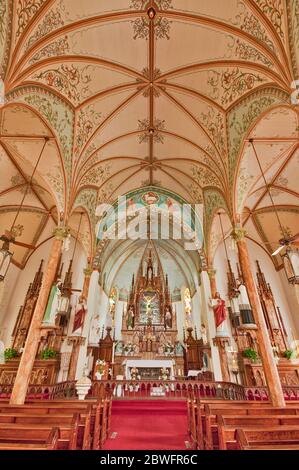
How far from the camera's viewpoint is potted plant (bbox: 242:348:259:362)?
10734 millimetres

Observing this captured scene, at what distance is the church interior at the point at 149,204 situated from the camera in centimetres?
538

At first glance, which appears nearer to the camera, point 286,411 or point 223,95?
point 286,411

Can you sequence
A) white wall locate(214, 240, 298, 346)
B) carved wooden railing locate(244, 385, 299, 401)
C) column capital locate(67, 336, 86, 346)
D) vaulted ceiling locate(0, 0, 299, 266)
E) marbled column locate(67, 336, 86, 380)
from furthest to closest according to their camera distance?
1. white wall locate(214, 240, 298, 346)
2. column capital locate(67, 336, 86, 346)
3. marbled column locate(67, 336, 86, 380)
4. carved wooden railing locate(244, 385, 299, 401)
5. vaulted ceiling locate(0, 0, 299, 266)

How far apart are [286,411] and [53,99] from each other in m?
10.4

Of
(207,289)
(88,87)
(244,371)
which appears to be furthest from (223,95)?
(244,371)

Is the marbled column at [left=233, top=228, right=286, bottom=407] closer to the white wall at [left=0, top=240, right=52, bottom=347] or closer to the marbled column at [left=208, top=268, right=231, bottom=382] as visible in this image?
the marbled column at [left=208, top=268, right=231, bottom=382]

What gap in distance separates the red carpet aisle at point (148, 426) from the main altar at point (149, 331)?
6.55 metres

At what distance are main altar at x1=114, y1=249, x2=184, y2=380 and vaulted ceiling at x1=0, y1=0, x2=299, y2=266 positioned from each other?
7.91 metres

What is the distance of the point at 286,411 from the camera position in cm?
417

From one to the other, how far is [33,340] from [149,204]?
11.0 m

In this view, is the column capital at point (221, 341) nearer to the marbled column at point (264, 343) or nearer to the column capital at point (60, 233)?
the marbled column at point (264, 343)

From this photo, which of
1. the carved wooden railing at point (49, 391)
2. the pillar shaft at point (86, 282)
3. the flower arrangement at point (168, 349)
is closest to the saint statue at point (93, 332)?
the pillar shaft at point (86, 282)

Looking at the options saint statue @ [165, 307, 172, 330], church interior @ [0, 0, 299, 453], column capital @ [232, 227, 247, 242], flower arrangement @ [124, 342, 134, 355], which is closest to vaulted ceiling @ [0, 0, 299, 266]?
church interior @ [0, 0, 299, 453]

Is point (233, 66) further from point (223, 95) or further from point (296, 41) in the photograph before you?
point (296, 41)
